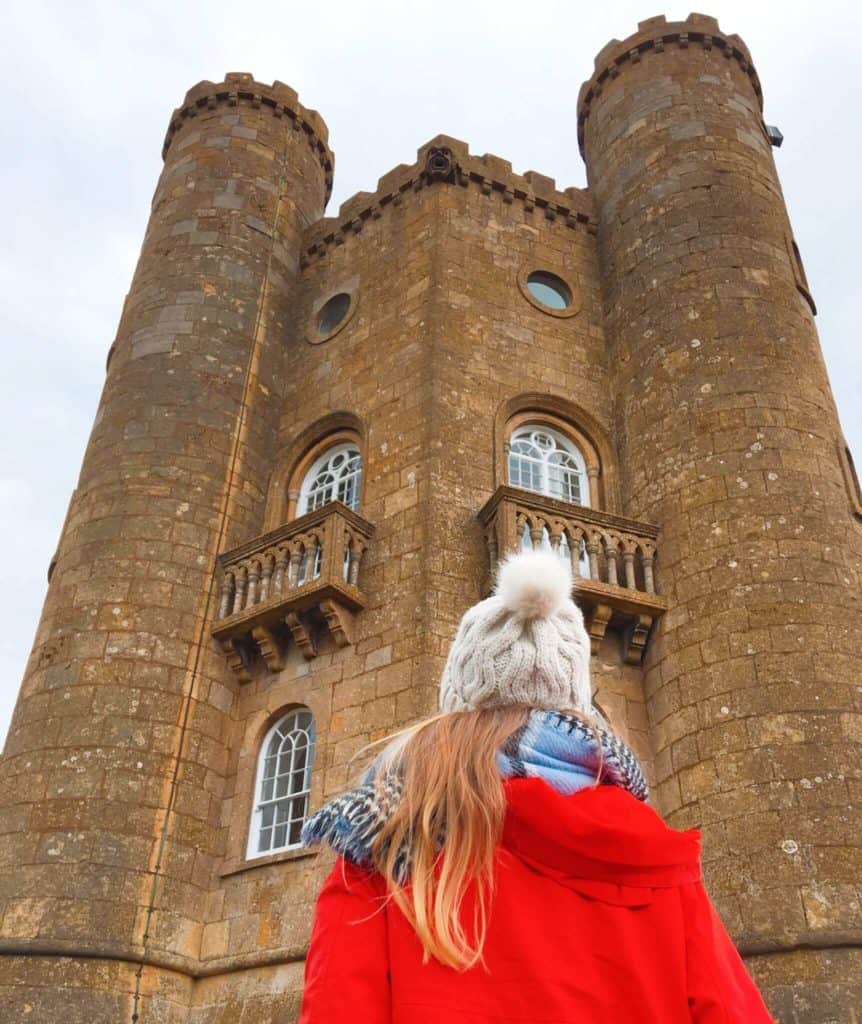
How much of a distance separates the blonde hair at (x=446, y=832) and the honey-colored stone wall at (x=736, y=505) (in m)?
8.06

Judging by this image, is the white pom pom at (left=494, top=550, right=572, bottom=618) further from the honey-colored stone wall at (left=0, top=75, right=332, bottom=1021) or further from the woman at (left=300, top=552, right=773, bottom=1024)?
the honey-colored stone wall at (left=0, top=75, right=332, bottom=1021)

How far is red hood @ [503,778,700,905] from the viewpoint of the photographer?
232 cm

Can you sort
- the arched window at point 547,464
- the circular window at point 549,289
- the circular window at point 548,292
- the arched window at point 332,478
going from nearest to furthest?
the arched window at point 547,464
the arched window at point 332,478
the circular window at point 548,292
the circular window at point 549,289

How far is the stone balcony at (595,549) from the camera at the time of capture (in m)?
11.6

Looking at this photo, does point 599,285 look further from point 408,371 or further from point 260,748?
point 260,748

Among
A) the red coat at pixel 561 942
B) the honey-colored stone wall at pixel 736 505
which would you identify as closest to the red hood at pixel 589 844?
the red coat at pixel 561 942

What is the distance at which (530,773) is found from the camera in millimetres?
2453

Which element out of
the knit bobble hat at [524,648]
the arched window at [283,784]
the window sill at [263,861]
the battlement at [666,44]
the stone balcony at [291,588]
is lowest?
the knit bobble hat at [524,648]

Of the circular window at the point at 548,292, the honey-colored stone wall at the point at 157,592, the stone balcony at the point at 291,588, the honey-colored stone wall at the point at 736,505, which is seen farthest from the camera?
Answer: the circular window at the point at 548,292

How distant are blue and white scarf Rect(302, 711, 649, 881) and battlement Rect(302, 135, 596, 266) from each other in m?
14.3

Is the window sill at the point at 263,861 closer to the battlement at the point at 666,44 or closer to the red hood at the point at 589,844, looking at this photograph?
the red hood at the point at 589,844

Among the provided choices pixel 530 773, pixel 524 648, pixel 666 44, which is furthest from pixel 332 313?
pixel 530 773

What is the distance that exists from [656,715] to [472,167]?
30.8ft

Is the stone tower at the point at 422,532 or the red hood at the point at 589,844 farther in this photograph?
the stone tower at the point at 422,532
